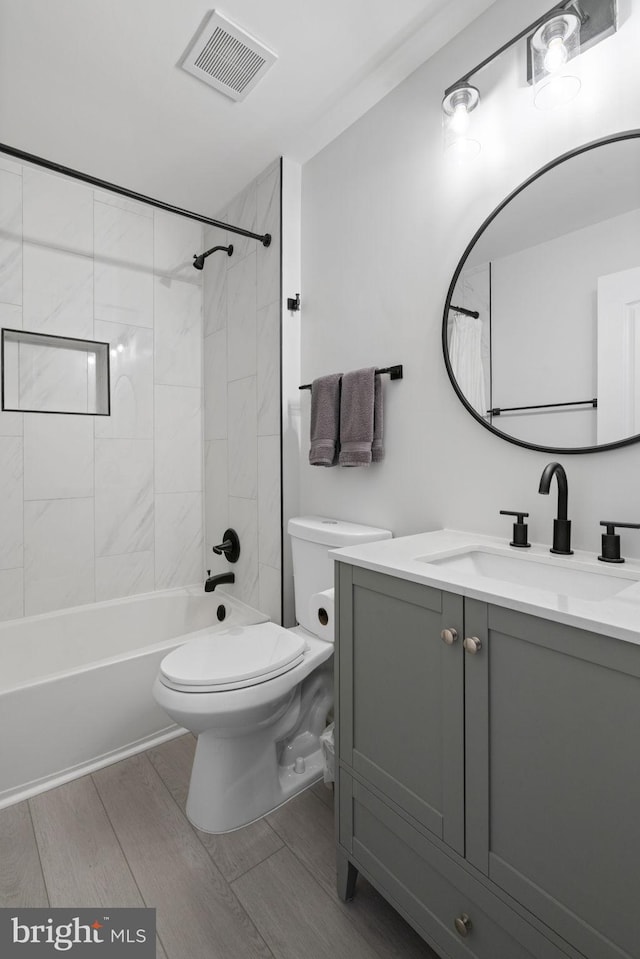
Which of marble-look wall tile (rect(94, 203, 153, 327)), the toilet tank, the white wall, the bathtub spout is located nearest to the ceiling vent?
the white wall

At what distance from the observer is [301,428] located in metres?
2.16

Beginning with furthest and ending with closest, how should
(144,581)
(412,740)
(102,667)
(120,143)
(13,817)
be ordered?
1. (144,581)
2. (120,143)
3. (102,667)
4. (13,817)
5. (412,740)

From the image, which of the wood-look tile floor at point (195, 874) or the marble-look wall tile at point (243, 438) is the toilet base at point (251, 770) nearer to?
the wood-look tile floor at point (195, 874)

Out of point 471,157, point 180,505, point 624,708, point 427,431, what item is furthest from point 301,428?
point 624,708

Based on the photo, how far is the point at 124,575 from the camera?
249 cm

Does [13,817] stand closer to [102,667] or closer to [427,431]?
[102,667]

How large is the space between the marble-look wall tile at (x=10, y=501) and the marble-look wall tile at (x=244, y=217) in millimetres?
1423

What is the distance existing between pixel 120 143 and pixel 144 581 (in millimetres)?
2077

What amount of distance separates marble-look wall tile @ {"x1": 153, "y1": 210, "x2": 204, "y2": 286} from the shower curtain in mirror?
1.80 meters

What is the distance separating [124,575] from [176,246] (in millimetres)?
1842

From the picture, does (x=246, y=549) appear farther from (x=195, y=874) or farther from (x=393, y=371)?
(x=195, y=874)

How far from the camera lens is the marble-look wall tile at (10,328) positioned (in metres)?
2.15

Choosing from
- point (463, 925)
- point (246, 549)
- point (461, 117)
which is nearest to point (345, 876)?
point (463, 925)

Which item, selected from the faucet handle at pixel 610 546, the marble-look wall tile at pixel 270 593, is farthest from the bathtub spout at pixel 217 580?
the faucet handle at pixel 610 546
